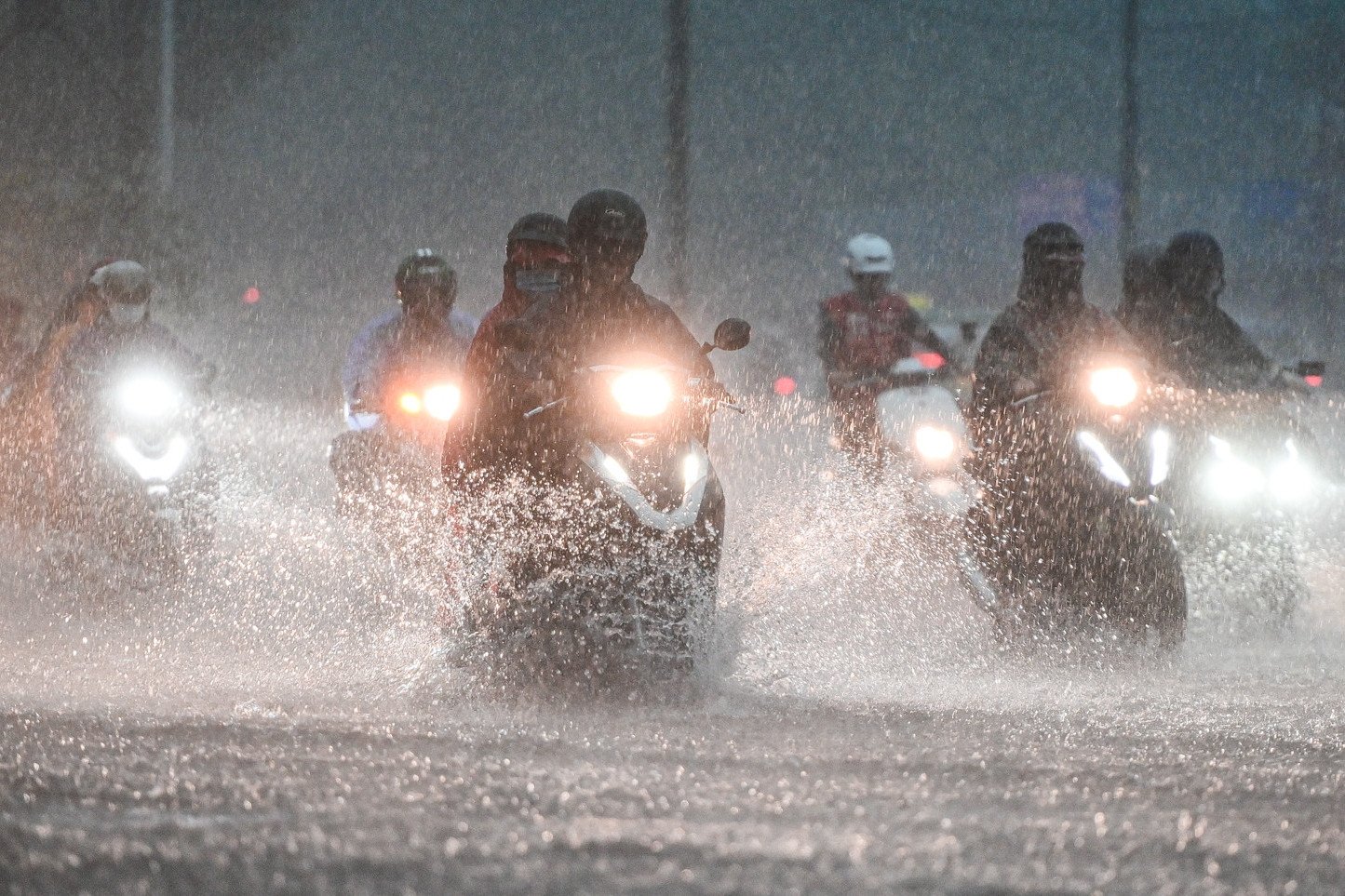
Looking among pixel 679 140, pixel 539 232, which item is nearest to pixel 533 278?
pixel 539 232

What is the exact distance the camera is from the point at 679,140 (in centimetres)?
2272

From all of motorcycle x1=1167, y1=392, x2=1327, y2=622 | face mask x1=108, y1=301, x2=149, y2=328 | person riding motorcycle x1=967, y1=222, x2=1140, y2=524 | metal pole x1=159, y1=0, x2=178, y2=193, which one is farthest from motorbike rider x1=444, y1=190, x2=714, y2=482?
metal pole x1=159, y1=0, x2=178, y2=193

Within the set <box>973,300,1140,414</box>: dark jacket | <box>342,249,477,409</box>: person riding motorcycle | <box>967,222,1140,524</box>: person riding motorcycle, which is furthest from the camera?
<box>342,249,477,409</box>: person riding motorcycle

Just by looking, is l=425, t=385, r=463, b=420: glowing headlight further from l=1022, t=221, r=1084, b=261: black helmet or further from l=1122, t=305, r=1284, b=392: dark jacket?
l=1122, t=305, r=1284, b=392: dark jacket

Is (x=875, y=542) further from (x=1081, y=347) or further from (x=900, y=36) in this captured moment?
(x=900, y=36)

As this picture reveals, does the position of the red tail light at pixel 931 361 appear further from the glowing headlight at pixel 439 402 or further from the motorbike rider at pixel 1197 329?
the glowing headlight at pixel 439 402

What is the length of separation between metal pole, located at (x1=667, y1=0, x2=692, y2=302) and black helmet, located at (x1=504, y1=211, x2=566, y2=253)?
12815mm

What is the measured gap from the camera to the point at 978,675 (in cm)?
773

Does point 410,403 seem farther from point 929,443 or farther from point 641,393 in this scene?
point 641,393

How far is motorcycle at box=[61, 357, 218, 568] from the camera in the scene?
9898 mm

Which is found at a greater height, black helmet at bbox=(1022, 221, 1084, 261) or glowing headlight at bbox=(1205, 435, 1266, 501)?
black helmet at bbox=(1022, 221, 1084, 261)

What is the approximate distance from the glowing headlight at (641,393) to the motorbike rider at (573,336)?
21 cm

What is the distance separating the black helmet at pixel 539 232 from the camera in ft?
31.6

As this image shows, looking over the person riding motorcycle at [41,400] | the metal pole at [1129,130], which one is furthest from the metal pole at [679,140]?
the person riding motorcycle at [41,400]
